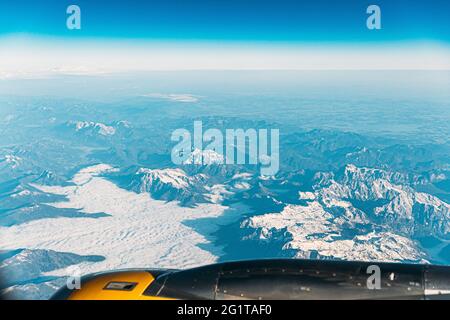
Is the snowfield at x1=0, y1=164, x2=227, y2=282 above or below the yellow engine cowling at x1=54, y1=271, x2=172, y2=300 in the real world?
below

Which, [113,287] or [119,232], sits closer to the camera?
[113,287]

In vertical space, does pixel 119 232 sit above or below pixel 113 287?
below

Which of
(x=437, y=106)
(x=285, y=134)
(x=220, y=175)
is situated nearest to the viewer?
(x=220, y=175)

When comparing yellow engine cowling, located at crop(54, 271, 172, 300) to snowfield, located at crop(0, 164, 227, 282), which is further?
snowfield, located at crop(0, 164, 227, 282)

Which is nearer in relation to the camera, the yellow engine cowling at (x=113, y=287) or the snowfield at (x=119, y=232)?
the yellow engine cowling at (x=113, y=287)

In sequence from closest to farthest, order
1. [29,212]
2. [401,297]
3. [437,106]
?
1. [401,297]
2. [29,212]
3. [437,106]

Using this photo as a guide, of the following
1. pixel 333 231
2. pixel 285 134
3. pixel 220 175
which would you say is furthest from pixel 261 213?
pixel 285 134

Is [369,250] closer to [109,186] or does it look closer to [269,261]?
[269,261]

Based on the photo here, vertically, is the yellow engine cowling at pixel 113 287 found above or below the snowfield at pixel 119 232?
above
